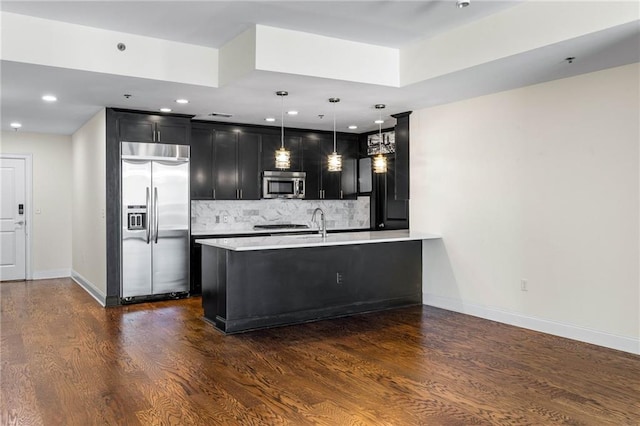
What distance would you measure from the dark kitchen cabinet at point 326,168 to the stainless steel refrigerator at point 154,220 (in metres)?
2.17

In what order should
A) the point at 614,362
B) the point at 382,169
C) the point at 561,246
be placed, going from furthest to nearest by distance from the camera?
1. the point at 382,169
2. the point at 561,246
3. the point at 614,362

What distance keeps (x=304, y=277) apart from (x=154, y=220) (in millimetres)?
2365

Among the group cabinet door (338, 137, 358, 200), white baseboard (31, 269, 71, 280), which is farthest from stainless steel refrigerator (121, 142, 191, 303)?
white baseboard (31, 269, 71, 280)

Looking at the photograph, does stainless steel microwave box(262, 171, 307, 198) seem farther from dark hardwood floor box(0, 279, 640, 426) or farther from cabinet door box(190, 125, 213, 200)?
dark hardwood floor box(0, 279, 640, 426)

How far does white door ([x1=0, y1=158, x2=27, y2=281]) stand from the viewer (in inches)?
324

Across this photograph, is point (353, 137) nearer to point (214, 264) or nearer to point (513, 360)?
point (214, 264)

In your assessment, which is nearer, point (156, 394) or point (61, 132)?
point (156, 394)

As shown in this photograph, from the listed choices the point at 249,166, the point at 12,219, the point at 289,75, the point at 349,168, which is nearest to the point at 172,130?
the point at 249,166

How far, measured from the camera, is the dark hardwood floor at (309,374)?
10.1 ft

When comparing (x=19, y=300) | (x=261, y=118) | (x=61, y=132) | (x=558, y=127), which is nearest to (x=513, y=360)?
(x=558, y=127)

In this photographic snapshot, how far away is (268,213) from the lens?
324 inches

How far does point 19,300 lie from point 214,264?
3.16 meters

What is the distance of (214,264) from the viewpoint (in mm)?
5266

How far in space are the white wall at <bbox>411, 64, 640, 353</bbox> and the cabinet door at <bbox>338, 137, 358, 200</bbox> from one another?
2.23 metres
